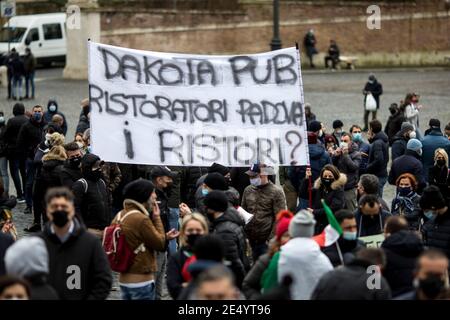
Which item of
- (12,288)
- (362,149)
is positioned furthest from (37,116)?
(12,288)

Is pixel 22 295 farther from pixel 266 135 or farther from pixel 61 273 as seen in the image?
pixel 266 135

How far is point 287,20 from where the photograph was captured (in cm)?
3938

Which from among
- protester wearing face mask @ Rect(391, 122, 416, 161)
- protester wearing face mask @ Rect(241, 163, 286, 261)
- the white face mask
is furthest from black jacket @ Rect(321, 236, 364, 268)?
protester wearing face mask @ Rect(391, 122, 416, 161)

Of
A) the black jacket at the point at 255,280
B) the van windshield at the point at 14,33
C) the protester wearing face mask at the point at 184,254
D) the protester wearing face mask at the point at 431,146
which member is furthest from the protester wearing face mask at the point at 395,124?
the van windshield at the point at 14,33

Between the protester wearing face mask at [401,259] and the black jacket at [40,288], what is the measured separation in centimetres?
222

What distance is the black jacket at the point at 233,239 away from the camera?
8891 mm

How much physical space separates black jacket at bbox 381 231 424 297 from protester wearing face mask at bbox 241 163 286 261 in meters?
2.93

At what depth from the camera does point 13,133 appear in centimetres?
1647

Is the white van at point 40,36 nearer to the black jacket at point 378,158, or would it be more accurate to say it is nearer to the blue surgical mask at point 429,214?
the black jacket at point 378,158

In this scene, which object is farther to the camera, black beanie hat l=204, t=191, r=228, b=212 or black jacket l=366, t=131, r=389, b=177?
black jacket l=366, t=131, r=389, b=177

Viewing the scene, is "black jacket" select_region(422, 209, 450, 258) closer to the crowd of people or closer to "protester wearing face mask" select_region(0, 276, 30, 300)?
the crowd of people

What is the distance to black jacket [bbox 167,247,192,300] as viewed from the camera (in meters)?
8.25

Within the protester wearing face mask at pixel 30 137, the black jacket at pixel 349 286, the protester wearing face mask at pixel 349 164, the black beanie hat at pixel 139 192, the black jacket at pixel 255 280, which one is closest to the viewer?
the black jacket at pixel 349 286

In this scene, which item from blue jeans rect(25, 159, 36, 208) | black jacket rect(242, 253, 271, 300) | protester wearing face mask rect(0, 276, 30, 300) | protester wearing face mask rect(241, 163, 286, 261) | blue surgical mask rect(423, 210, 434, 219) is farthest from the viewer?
blue jeans rect(25, 159, 36, 208)
